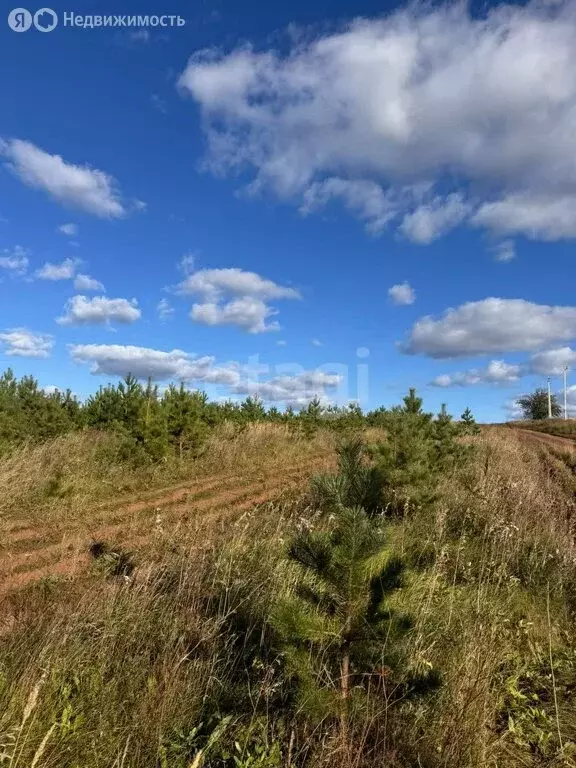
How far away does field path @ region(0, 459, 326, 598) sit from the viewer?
7.27 metres

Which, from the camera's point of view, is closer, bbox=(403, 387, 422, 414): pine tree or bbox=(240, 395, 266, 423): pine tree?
bbox=(403, 387, 422, 414): pine tree

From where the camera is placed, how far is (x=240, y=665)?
417 cm

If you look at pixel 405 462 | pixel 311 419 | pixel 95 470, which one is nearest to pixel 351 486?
pixel 405 462

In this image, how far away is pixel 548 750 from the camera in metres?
3.65

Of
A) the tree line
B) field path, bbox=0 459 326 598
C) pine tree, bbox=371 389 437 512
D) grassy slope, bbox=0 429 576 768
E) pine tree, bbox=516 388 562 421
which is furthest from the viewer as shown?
pine tree, bbox=516 388 562 421

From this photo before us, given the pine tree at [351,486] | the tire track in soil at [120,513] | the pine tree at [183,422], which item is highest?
the pine tree at [183,422]

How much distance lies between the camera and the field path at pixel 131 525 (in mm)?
7266

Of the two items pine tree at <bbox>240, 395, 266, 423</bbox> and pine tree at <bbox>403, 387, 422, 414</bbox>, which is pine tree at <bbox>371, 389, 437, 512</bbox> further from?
pine tree at <bbox>240, 395, 266, 423</bbox>

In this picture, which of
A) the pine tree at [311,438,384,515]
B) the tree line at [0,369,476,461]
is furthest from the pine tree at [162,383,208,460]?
the pine tree at [311,438,384,515]

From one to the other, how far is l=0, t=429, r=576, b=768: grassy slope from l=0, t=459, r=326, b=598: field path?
80 cm

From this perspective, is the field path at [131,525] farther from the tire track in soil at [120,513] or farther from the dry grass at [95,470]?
the dry grass at [95,470]

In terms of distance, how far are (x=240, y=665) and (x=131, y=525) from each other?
5761mm

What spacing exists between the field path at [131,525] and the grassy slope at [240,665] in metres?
0.80

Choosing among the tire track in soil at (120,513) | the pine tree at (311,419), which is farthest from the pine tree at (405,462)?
the pine tree at (311,419)
